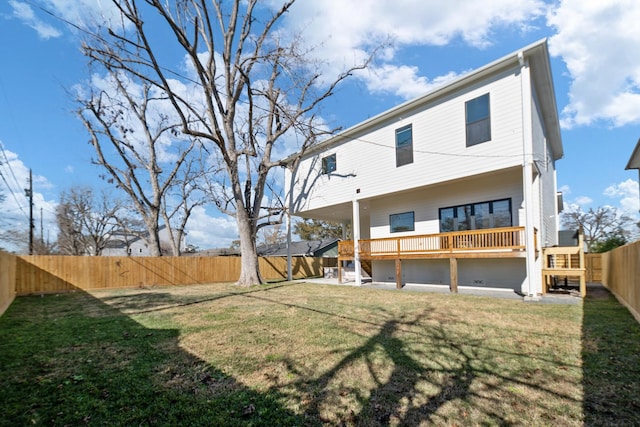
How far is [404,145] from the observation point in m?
11.4

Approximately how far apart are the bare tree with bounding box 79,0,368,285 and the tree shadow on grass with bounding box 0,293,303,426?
844cm

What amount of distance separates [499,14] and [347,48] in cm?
569

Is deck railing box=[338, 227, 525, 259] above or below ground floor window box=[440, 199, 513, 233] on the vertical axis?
below

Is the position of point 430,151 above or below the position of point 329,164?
below

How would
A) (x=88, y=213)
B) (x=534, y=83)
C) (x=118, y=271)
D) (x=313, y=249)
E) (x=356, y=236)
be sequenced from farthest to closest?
(x=88, y=213), (x=313, y=249), (x=118, y=271), (x=356, y=236), (x=534, y=83)

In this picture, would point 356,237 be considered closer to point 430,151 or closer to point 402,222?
point 402,222

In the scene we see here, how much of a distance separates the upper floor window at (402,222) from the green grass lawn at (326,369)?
6588mm

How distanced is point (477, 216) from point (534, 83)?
4.57m

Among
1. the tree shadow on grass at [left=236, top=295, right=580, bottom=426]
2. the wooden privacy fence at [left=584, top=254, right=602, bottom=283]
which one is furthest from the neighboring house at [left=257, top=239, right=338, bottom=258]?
the tree shadow on grass at [left=236, top=295, right=580, bottom=426]

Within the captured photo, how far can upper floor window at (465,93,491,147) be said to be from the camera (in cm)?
930

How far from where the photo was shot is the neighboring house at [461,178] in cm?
873

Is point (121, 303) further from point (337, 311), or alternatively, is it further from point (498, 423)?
point (498, 423)

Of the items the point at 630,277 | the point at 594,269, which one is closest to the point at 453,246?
the point at 630,277

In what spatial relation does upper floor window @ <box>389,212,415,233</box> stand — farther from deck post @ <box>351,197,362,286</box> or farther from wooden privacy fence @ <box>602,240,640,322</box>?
wooden privacy fence @ <box>602,240,640,322</box>
